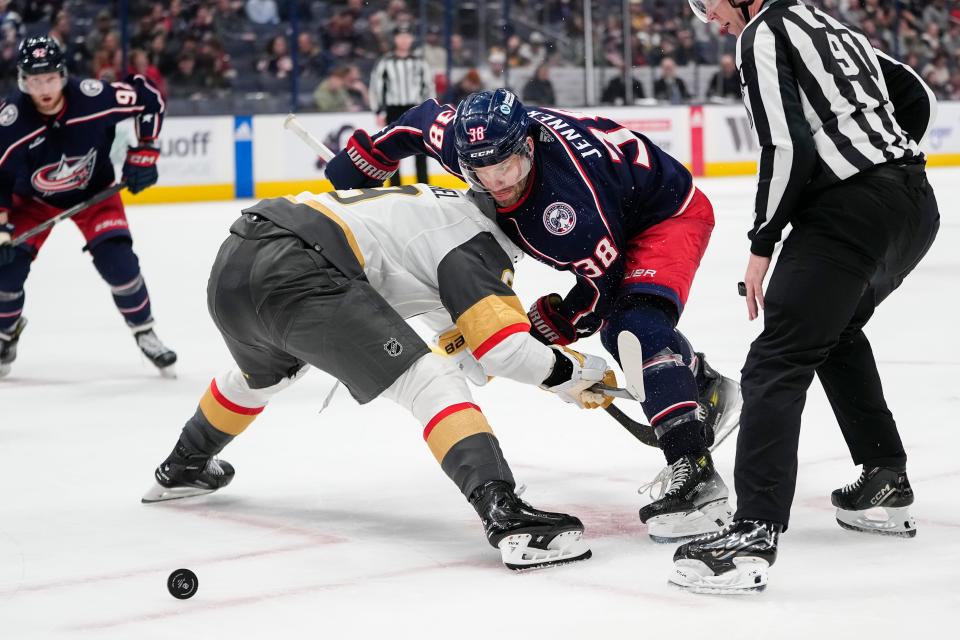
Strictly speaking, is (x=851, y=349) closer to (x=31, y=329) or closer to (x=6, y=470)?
(x=6, y=470)

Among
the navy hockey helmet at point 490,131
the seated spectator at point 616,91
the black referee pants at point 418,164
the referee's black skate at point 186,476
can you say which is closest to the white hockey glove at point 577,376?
the navy hockey helmet at point 490,131

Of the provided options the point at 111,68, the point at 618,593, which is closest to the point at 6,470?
the point at 618,593

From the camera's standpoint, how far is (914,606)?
227 centimetres

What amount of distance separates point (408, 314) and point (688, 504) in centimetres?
75

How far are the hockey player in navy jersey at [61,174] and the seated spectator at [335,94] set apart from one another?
7.66m

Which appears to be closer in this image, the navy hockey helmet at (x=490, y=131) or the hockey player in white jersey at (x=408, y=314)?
the hockey player in white jersey at (x=408, y=314)

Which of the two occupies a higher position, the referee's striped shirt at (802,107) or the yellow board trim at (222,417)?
the referee's striped shirt at (802,107)

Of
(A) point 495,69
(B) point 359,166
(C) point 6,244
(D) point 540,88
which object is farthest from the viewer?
(D) point 540,88

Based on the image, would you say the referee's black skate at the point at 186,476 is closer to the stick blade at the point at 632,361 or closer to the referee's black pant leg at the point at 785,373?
the stick blade at the point at 632,361

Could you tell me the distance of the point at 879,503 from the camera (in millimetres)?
2775

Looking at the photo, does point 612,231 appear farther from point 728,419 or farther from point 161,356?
point 161,356

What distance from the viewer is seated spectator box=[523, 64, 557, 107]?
14.3m

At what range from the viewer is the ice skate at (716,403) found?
11.4ft

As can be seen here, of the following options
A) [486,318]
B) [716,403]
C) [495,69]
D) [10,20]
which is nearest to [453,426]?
[486,318]
